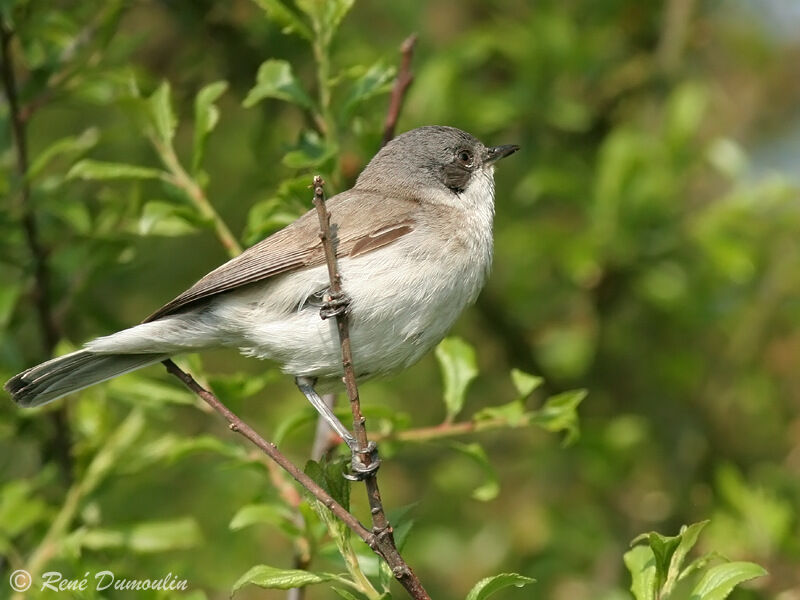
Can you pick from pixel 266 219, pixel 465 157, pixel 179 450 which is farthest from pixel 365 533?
pixel 465 157

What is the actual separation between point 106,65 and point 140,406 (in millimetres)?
1319

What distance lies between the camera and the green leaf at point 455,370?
11.6 ft

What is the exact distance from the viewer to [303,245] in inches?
137

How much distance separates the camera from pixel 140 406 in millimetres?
3846

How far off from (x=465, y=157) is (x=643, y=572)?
2124 mm

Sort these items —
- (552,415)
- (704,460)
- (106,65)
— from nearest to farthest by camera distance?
(552,415), (106,65), (704,460)

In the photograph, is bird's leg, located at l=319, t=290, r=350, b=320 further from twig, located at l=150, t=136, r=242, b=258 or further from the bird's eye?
the bird's eye

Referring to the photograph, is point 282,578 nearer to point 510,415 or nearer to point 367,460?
point 367,460

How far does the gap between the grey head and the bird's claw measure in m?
1.26

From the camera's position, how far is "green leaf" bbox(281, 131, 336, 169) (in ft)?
11.1

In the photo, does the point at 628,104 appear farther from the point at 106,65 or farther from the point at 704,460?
the point at 106,65

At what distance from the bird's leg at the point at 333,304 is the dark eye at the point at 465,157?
121 centimetres

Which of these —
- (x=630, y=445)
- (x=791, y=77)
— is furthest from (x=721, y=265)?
(x=791, y=77)

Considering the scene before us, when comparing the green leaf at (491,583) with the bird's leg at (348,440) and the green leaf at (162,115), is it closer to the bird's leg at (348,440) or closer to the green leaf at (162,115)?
the bird's leg at (348,440)
